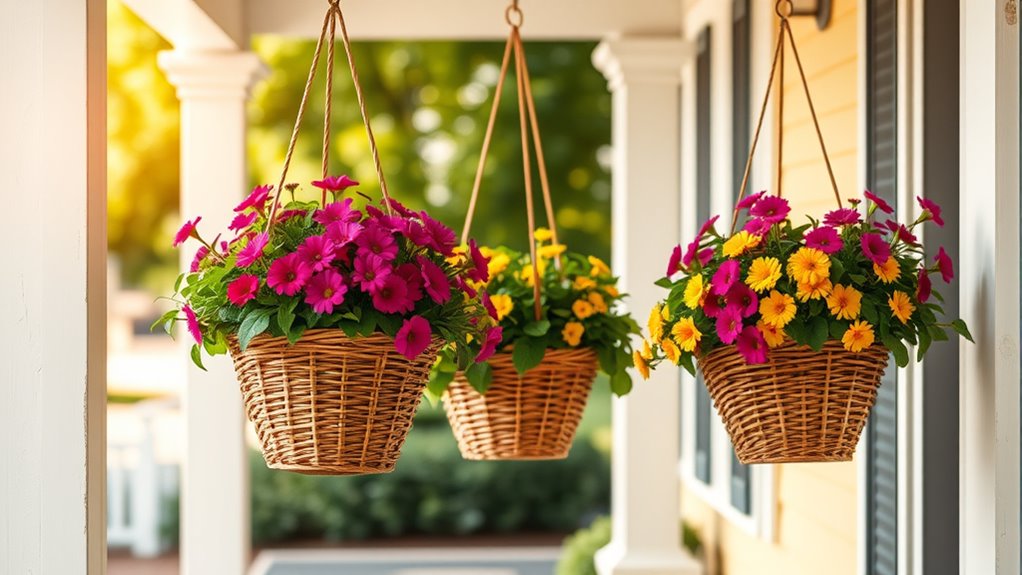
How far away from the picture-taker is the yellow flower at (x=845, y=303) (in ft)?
6.17

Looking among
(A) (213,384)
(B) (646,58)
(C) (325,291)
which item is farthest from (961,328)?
(A) (213,384)

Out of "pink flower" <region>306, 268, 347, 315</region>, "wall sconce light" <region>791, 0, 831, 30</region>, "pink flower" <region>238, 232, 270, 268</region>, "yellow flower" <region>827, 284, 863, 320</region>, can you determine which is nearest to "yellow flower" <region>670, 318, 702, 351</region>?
"yellow flower" <region>827, 284, 863, 320</region>

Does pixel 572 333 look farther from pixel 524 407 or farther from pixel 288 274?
pixel 288 274

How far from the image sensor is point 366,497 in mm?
8852

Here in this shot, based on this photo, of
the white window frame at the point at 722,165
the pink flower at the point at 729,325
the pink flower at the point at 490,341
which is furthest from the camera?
the white window frame at the point at 722,165

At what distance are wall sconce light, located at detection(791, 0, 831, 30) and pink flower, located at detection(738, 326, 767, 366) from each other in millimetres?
1507

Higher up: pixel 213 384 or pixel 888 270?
pixel 888 270

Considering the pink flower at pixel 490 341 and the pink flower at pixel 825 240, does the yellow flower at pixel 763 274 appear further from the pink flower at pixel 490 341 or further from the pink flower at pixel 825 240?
the pink flower at pixel 490 341

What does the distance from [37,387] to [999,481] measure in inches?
62.6

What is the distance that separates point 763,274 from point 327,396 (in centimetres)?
71

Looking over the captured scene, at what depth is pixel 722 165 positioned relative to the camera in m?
4.05

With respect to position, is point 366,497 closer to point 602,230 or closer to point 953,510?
point 602,230

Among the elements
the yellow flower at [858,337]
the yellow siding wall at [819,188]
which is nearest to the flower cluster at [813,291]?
the yellow flower at [858,337]

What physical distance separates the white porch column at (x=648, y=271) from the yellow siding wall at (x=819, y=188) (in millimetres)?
322
